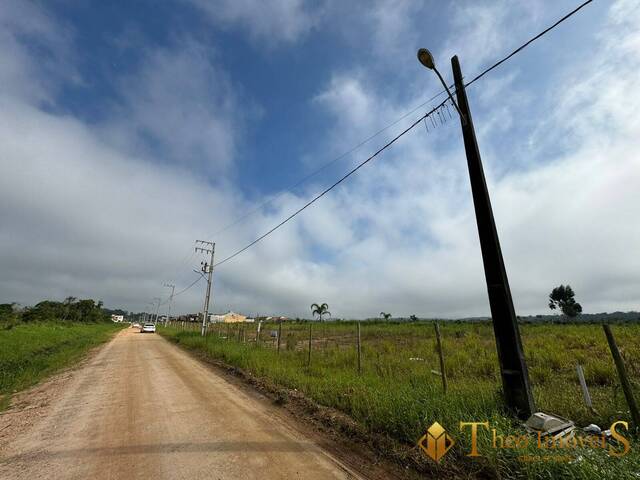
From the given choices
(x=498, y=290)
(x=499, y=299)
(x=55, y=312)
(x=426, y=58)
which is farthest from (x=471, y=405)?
(x=55, y=312)

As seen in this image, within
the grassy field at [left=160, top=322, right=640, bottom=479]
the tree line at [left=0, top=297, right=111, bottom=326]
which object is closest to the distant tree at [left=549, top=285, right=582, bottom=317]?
the grassy field at [left=160, top=322, right=640, bottom=479]

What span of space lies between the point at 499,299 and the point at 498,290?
0.47 feet

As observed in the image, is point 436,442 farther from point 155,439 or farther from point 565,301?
point 565,301

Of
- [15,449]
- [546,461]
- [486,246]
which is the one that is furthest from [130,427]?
[486,246]

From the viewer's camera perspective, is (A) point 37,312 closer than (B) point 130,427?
No

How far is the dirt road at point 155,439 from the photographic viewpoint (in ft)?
12.9

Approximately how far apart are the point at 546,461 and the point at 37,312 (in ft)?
250

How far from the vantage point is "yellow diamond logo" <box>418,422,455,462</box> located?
4.22 m

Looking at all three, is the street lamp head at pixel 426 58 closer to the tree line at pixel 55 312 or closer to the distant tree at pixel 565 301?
the tree line at pixel 55 312

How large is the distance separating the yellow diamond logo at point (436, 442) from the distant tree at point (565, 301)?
300ft

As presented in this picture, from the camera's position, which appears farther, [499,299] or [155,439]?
[499,299]

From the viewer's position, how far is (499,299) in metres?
5.14

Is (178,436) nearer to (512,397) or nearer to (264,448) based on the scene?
(264,448)

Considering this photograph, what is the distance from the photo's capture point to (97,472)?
383 cm
